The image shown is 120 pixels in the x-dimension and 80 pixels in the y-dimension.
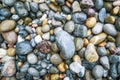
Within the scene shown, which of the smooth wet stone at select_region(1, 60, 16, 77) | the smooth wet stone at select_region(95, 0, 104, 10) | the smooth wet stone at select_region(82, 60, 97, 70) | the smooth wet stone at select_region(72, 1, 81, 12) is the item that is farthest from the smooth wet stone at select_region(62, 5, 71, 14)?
the smooth wet stone at select_region(1, 60, 16, 77)

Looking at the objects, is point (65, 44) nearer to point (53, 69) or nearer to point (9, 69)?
point (53, 69)

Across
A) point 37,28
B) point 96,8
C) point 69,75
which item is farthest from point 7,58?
point 96,8

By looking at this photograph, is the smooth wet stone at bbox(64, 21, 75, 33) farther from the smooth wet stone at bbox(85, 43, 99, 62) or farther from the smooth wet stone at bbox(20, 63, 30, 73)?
the smooth wet stone at bbox(20, 63, 30, 73)

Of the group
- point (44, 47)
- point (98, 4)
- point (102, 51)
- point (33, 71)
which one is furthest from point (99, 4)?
point (33, 71)

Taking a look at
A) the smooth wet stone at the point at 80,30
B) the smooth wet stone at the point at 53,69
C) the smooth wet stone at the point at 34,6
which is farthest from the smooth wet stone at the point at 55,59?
the smooth wet stone at the point at 34,6

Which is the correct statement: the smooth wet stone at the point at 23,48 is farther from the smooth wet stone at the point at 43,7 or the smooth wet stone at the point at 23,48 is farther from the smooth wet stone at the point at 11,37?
the smooth wet stone at the point at 43,7
